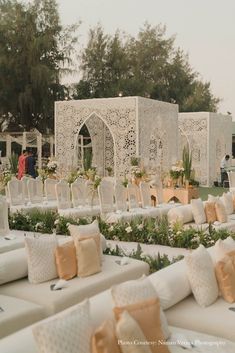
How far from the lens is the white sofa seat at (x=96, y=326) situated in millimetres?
2947

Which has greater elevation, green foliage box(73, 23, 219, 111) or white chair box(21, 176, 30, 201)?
green foliage box(73, 23, 219, 111)

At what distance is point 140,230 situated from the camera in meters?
7.56

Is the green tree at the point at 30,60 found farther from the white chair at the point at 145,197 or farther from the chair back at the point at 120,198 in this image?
the chair back at the point at 120,198

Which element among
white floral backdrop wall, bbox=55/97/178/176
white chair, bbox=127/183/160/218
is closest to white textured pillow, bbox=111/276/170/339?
white chair, bbox=127/183/160/218

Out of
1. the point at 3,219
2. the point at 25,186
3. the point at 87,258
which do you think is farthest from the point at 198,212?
the point at 25,186

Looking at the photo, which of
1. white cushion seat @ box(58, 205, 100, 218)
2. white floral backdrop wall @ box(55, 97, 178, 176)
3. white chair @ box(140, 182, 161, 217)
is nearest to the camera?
white cushion seat @ box(58, 205, 100, 218)

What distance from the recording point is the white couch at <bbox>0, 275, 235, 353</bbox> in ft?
9.75

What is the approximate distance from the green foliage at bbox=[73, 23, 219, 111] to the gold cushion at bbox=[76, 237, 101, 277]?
2599cm

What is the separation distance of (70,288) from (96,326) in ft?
4.75

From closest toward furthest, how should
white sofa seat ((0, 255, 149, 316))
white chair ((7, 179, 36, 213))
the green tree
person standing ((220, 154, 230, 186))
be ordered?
1. white sofa seat ((0, 255, 149, 316))
2. white chair ((7, 179, 36, 213))
3. person standing ((220, 154, 230, 186))
4. the green tree

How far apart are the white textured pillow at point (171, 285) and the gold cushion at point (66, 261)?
3.65 feet

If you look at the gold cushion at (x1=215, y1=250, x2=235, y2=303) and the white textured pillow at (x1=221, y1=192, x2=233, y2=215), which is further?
the white textured pillow at (x1=221, y1=192, x2=233, y2=215)

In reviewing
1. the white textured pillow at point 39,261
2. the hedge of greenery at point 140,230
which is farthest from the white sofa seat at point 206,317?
the hedge of greenery at point 140,230

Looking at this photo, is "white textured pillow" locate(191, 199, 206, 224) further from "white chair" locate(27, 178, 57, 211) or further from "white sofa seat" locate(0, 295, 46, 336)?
"white sofa seat" locate(0, 295, 46, 336)
